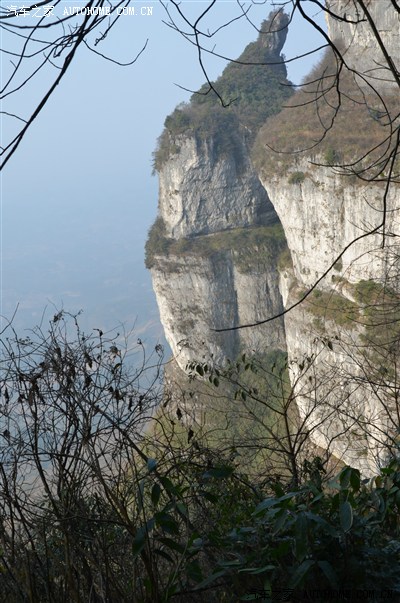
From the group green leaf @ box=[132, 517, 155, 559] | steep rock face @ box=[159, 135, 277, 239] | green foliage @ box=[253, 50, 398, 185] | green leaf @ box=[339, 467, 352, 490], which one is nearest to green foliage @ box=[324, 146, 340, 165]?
green foliage @ box=[253, 50, 398, 185]

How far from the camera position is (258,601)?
157 centimetres

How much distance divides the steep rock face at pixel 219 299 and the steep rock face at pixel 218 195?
152 centimetres

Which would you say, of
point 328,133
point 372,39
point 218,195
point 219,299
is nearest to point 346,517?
point 328,133

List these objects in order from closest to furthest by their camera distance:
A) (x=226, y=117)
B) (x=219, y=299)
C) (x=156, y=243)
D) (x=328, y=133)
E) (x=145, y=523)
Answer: (x=145, y=523)
(x=328, y=133)
(x=219, y=299)
(x=226, y=117)
(x=156, y=243)

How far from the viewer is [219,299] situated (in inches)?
966

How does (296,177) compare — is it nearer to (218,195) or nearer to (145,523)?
(218,195)

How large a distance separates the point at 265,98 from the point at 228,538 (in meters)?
26.7

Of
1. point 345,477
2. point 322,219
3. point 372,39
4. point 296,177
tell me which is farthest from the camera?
point 296,177

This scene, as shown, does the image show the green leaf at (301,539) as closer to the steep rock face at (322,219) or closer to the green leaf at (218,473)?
the green leaf at (218,473)

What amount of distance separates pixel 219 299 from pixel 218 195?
→ 3785 millimetres

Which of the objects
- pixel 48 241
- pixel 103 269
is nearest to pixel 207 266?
pixel 103 269

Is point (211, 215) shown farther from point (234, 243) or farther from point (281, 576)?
point (281, 576)

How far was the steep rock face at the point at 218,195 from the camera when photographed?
24812mm

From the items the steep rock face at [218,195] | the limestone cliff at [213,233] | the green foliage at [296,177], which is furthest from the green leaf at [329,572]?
the steep rock face at [218,195]
